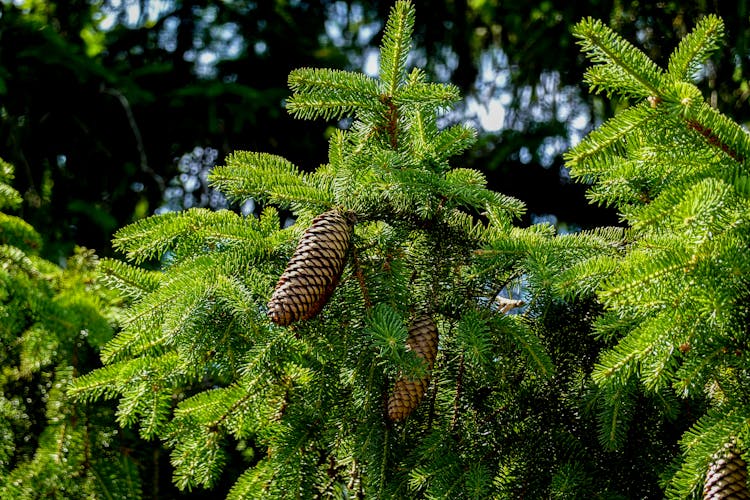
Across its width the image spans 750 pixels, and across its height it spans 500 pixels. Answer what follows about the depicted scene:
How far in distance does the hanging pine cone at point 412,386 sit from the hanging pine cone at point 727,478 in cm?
38

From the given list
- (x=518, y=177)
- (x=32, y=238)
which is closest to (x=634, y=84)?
(x=32, y=238)

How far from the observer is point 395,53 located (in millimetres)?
1308

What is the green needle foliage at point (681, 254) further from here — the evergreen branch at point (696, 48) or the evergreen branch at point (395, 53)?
the evergreen branch at point (395, 53)

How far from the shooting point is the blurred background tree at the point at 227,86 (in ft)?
12.5

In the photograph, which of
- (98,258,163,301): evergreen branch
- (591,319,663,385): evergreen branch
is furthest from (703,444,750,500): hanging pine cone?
(98,258,163,301): evergreen branch

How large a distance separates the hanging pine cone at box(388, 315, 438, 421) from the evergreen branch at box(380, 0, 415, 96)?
1.23 ft

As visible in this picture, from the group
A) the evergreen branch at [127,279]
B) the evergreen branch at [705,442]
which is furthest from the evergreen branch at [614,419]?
the evergreen branch at [127,279]

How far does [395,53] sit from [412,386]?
0.50 metres

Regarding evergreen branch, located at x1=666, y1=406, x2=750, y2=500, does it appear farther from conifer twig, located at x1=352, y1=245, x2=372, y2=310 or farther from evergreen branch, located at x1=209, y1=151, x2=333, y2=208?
evergreen branch, located at x1=209, y1=151, x2=333, y2=208

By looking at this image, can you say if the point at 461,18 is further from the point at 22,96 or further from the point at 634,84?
the point at 634,84

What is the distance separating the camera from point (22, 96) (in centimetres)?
383

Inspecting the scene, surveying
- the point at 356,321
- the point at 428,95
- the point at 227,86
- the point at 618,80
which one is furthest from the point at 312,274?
the point at 227,86

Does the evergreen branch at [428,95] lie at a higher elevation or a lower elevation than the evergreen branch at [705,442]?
higher

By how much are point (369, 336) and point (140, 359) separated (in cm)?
43
